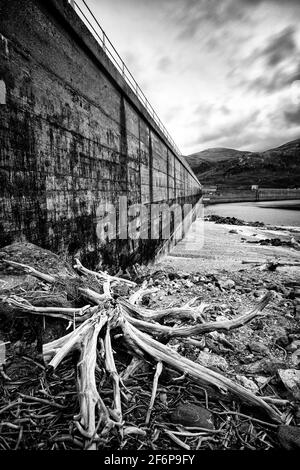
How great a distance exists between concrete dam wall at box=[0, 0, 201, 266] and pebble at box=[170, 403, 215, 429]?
2222 millimetres

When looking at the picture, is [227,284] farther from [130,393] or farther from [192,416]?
A: [130,393]

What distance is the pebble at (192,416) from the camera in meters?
1.47

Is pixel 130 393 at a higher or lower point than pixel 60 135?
lower

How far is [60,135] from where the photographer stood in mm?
3326

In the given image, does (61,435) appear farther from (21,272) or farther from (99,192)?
(99,192)

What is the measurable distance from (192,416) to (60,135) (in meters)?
3.51

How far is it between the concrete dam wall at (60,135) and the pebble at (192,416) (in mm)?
2222

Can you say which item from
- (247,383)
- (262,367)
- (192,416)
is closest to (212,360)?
(247,383)

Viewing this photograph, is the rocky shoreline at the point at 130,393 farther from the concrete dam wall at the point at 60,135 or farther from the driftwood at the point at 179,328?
the concrete dam wall at the point at 60,135

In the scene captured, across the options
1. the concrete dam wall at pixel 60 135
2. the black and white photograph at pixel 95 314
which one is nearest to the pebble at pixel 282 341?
the black and white photograph at pixel 95 314
